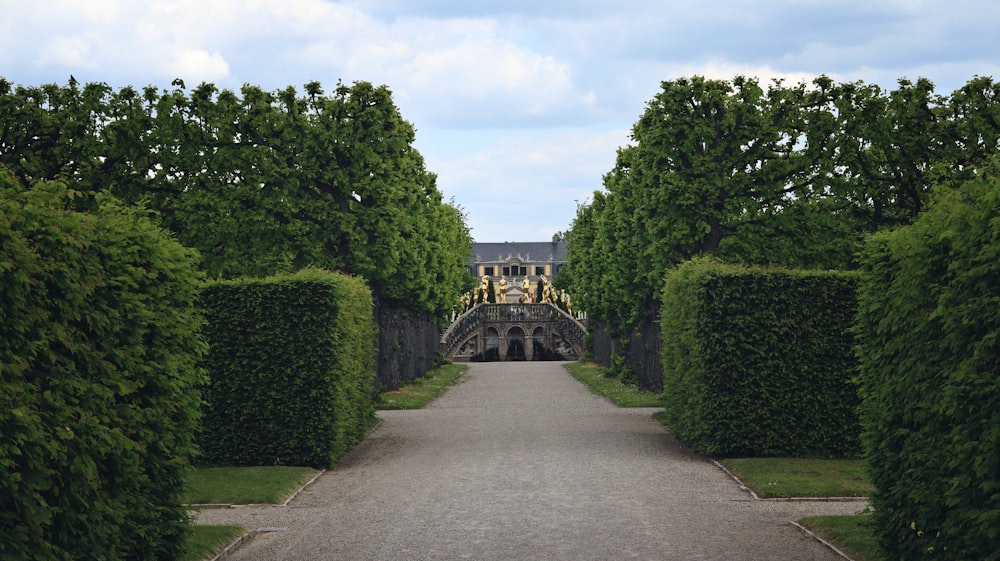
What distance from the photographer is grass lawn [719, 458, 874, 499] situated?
15531 mm

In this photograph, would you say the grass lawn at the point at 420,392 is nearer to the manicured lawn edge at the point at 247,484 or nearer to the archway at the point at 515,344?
the manicured lawn edge at the point at 247,484

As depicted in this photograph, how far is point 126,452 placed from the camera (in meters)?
9.41

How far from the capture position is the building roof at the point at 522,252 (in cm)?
16775

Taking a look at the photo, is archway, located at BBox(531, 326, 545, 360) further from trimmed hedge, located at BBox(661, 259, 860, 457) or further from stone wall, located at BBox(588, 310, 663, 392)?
trimmed hedge, located at BBox(661, 259, 860, 457)

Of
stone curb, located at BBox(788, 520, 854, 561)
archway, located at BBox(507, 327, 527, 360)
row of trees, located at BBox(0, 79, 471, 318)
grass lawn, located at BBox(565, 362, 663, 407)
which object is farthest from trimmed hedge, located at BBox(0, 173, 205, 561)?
archway, located at BBox(507, 327, 527, 360)

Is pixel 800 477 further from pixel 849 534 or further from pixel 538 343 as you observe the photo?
pixel 538 343

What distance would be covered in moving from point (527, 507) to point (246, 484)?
14.9 feet

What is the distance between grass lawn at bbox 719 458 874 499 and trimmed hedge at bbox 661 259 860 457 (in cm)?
54

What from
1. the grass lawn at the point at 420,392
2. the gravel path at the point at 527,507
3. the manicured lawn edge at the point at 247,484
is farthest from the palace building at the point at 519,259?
the manicured lawn edge at the point at 247,484

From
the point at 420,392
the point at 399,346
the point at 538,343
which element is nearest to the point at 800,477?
the point at 399,346

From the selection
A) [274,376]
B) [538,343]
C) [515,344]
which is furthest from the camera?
[515,344]

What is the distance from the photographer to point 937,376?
907 cm

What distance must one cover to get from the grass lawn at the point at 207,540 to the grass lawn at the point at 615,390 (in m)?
12.1

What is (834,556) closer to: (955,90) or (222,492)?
(222,492)
